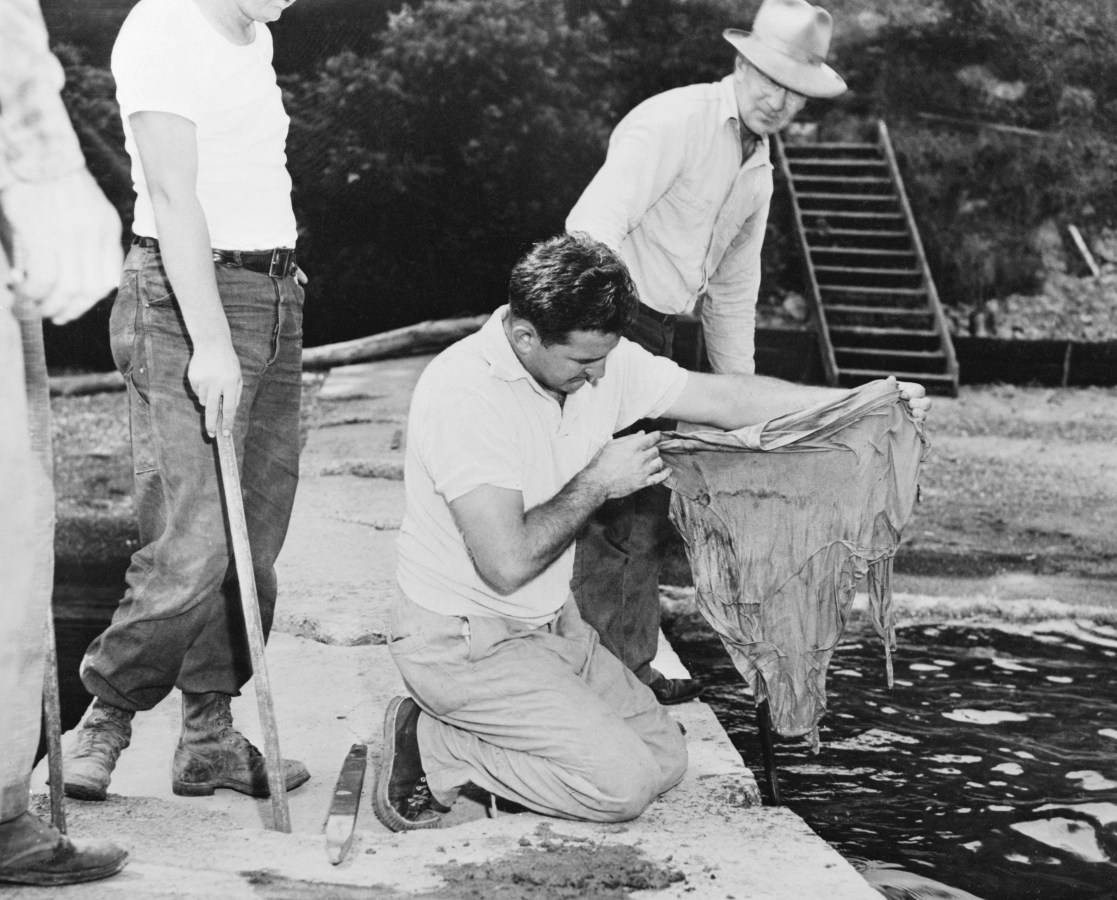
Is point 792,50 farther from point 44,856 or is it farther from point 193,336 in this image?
point 44,856

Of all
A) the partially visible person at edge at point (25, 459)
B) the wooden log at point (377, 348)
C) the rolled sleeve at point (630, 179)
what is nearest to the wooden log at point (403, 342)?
the wooden log at point (377, 348)

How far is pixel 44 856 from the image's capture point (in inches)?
75.1

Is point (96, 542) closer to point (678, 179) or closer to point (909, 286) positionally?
point (678, 179)

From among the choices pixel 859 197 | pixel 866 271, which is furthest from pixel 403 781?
pixel 859 197

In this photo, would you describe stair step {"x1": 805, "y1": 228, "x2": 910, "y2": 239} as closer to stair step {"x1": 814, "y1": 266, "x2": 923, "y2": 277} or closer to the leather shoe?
stair step {"x1": 814, "y1": 266, "x2": 923, "y2": 277}

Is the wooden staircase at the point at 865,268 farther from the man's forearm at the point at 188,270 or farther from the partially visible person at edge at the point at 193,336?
the man's forearm at the point at 188,270

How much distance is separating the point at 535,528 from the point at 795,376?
21.0 feet

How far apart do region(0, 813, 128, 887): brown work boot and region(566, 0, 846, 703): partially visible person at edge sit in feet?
4.60

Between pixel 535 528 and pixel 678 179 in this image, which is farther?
pixel 678 179

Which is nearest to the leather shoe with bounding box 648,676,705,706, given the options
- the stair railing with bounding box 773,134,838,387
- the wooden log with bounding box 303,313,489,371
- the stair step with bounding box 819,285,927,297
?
the wooden log with bounding box 303,313,489,371

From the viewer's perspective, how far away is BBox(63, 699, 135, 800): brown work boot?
2408 mm

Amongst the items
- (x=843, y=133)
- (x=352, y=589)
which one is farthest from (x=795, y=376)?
(x=352, y=589)

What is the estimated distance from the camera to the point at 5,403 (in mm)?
1896

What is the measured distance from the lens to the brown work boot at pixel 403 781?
95.0 inches
